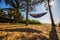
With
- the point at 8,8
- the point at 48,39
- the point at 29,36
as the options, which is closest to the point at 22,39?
the point at 29,36

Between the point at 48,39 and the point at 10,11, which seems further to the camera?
the point at 10,11

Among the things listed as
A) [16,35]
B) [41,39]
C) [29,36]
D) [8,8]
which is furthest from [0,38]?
[8,8]

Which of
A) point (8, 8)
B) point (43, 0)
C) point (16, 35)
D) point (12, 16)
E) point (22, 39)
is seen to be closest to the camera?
point (22, 39)

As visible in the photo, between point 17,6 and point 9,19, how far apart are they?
2374 millimetres

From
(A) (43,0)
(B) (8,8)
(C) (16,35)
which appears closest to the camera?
(C) (16,35)

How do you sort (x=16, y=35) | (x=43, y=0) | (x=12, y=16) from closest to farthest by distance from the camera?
(x=16, y=35), (x=43, y=0), (x=12, y=16)

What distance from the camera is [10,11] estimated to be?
26766 mm

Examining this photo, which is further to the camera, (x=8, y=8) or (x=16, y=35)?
(x=8, y=8)

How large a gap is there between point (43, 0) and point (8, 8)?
34.2ft

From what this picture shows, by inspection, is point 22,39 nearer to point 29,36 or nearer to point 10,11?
point 29,36

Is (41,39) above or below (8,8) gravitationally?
below

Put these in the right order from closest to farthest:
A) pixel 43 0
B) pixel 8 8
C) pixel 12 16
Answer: pixel 43 0 → pixel 8 8 → pixel 12 16

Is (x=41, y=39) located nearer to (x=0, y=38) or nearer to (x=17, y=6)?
(x=0, y=38)

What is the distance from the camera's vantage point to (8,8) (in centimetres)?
2561
